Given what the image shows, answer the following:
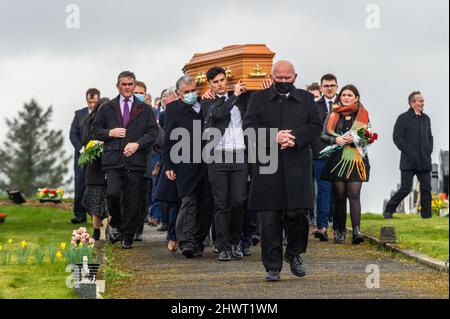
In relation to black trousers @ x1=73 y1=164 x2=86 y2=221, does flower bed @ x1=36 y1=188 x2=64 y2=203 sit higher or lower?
lower

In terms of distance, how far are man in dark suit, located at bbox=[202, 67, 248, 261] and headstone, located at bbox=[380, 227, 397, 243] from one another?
2.19 m

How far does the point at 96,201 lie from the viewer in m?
19.3

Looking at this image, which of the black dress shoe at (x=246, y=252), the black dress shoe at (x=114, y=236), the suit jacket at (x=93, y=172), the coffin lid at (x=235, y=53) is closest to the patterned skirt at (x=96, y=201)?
the suit jacket at (x=93, y=172)

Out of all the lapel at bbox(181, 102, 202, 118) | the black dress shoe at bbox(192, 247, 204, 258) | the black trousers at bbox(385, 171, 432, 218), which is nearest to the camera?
the black dress shoe at bbox(192, 247, 204, 258)

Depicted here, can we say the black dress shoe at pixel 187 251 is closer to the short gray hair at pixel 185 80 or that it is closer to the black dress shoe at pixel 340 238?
the short gray hair at pixel 185 80

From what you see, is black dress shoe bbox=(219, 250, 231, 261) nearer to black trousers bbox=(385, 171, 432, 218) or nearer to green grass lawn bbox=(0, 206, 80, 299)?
green grass lawn bbox=(0, 206, 80, 299)

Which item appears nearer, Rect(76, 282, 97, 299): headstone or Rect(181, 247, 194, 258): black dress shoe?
Rect(76, 282, 97, 299): headstone

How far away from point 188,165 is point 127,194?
168 centimetres

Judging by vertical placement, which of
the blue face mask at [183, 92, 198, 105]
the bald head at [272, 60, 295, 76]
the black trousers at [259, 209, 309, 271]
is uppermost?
the bald head at [272, 60, 295, 76]

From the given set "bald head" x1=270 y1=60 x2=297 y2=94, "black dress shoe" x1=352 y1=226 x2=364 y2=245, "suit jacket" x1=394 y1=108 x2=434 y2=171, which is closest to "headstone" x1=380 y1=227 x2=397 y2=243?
"black dress shoe" x1=352 y1=226 x2=364 y2=245

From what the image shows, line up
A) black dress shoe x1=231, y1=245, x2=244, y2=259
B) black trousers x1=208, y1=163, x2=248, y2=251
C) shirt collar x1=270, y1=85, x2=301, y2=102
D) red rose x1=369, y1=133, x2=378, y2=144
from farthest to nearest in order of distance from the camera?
red rose x1=369, y1=133, x2=378, y2=144, black dress shoe x1=231, y1=245, x2=244, y2=259, black trousers x1=208, y1=163, x2=248, y2=251, shirt collar x1=270, y1=85, x2=301, y2=102

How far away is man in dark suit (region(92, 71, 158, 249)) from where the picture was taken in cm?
1811

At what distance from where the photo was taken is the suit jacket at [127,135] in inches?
714
